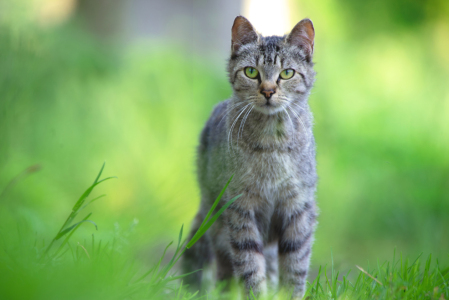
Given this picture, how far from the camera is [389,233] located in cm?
443

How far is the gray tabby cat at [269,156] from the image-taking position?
89.3 inches

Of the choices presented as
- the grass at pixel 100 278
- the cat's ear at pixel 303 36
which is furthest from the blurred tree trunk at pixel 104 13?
the grass at pixel 100 278

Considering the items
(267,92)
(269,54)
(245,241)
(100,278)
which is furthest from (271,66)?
(100,278)

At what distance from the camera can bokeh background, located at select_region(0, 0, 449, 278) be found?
4.14m

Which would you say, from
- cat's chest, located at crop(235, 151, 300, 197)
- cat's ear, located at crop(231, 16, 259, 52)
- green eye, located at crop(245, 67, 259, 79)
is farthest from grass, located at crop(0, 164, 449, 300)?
cat's ear, located at crop(231, 16, 259, 52)

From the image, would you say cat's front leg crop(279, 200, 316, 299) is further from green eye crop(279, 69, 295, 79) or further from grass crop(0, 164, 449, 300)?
green eye crop(279, 69, 295, 79)

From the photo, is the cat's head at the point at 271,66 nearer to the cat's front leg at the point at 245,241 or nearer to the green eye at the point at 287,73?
the green eye at the point at 287,73

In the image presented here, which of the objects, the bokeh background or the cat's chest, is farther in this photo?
the bokeh background

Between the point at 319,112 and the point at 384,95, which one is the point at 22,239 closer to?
the point at 319,112

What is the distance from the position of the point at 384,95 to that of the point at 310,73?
11.4ft

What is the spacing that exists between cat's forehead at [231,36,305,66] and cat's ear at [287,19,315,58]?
0.04 m

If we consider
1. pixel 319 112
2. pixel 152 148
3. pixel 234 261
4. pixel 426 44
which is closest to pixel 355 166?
pixel 319 112

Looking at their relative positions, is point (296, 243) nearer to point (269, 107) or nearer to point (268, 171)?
point (268, 171)

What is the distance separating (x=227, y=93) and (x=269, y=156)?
3.74 m
